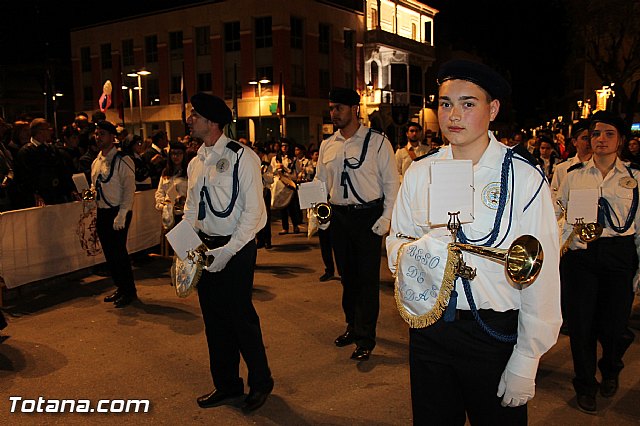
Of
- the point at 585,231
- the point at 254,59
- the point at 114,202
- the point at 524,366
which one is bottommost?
the point at 524,366

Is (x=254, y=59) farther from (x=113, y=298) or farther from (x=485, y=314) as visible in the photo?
(x=485, y=314)

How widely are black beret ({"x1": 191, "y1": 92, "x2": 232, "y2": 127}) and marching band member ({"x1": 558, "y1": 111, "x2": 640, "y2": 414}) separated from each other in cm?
287

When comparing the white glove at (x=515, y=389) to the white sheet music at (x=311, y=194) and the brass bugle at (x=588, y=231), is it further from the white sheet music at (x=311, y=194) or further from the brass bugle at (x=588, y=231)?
the white sheet music at (x=311, y=194)

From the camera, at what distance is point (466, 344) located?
8.30 ft

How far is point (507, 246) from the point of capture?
8.12ft

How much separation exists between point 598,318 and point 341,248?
7.77ft

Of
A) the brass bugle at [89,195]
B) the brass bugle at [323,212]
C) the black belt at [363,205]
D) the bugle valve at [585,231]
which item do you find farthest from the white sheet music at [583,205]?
the brass bugle at [89,195]

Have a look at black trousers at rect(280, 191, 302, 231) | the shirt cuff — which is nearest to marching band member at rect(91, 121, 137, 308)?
the shirt cuff

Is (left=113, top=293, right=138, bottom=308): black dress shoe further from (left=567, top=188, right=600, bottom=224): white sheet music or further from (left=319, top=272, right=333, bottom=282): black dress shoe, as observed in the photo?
(left=567, top=188, right=600, bottom=224): white sheet music

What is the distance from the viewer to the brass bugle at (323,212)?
19.1 feet

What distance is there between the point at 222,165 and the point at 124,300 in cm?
392

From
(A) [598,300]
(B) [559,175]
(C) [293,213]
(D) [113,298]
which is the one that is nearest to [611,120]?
(B) [559,175]

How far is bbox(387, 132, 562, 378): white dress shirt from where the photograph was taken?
2.40 metres

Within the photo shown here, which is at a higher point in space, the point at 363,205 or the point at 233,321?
the point at 363,205
